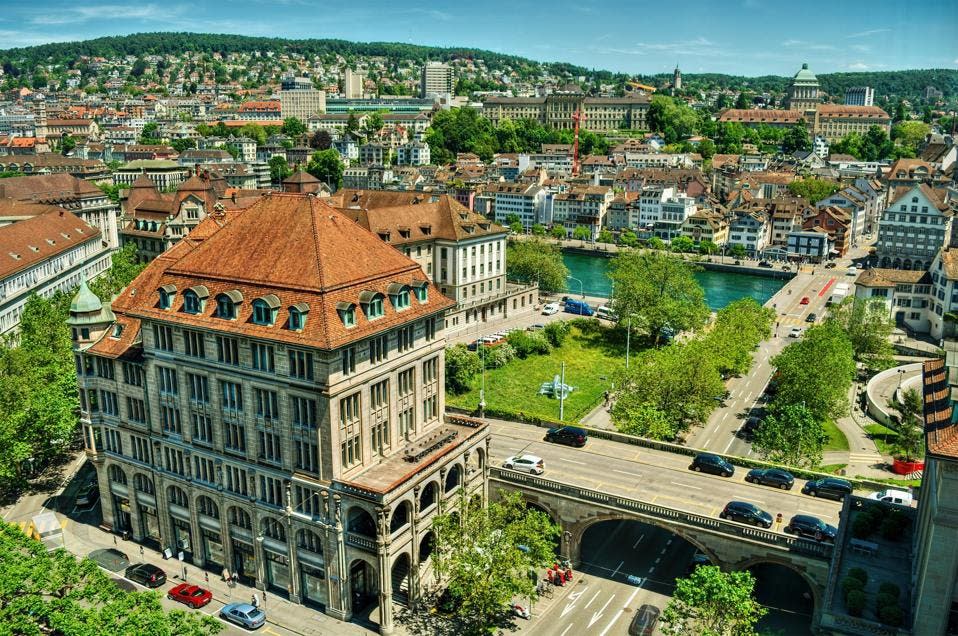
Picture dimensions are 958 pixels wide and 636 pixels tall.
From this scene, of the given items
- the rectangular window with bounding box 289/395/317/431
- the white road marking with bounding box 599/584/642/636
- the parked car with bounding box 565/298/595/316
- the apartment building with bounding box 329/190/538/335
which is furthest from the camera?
the parked car with bounding box 565/298/595/316

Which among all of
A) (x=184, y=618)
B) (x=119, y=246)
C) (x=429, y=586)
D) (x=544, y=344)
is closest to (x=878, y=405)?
(x=544, y=344)

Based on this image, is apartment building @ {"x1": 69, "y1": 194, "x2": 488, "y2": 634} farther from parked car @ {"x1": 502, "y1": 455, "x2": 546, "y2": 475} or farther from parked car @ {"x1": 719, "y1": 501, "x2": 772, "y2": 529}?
parked car @ {"x1": 719, "y1": 501, "x2": 772, "y2": 529}

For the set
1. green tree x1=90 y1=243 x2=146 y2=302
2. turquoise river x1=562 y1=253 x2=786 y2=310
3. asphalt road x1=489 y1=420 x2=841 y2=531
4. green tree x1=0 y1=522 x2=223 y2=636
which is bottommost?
turquoise river x1=562 y1=253 x2=786 y2=310

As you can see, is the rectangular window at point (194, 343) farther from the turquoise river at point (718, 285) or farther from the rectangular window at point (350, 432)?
the turquoise river at point (718, 285)

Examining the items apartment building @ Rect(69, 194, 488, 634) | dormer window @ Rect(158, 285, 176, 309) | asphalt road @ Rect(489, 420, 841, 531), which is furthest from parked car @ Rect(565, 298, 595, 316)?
dormer window @ Rect(158, 285, 176, 309)

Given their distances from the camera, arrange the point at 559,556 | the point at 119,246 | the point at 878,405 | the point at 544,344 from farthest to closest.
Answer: the point at 119,246
the point at 544,344
the point at 878,405
the point at 559,556

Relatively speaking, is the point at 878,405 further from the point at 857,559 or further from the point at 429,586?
the point at 429,586

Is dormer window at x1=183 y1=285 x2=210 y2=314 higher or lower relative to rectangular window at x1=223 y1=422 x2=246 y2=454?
higher

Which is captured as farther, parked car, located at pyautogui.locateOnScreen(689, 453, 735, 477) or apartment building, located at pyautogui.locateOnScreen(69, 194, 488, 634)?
parked car, located at pyautogui.locateOnScreen(689, 453, 735, 477)

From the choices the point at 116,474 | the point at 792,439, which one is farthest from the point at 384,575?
the point at 792,439
